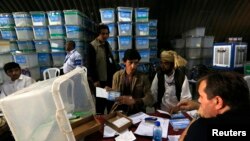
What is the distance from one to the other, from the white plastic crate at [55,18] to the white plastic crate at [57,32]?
77 millimetres

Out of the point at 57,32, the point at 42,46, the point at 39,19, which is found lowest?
the point at 42,46

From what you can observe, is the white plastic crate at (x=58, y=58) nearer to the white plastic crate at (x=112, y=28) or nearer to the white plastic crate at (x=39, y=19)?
the white plastic crate at (x=39, y=19)

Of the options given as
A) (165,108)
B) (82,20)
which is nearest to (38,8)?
(82,20)

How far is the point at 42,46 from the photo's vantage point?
13.1ft

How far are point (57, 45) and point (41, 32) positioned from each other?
0.41m

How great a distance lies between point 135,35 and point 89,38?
125 centimetres

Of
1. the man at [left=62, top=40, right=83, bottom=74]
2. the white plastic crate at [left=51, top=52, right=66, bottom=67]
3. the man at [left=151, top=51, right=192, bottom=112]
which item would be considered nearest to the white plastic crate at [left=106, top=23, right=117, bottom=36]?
the man at [left=62, top=40, right=83, bottom=74]

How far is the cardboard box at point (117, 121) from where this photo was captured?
4.81ft

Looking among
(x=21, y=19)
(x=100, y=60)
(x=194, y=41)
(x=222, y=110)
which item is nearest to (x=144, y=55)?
(x=100, y=60)

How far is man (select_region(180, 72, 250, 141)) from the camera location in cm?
80

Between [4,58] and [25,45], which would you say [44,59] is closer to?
[25,45]

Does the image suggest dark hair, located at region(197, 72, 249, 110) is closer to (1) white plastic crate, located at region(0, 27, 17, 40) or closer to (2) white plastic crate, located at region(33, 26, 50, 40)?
(2) white plastic crate, located at region(33, 26, 50, 40)

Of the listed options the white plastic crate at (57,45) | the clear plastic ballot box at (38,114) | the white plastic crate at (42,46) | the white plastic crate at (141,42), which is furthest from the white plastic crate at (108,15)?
the clear plastic ballot box at (38,114)

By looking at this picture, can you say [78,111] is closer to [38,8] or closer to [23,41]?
[23,41]
